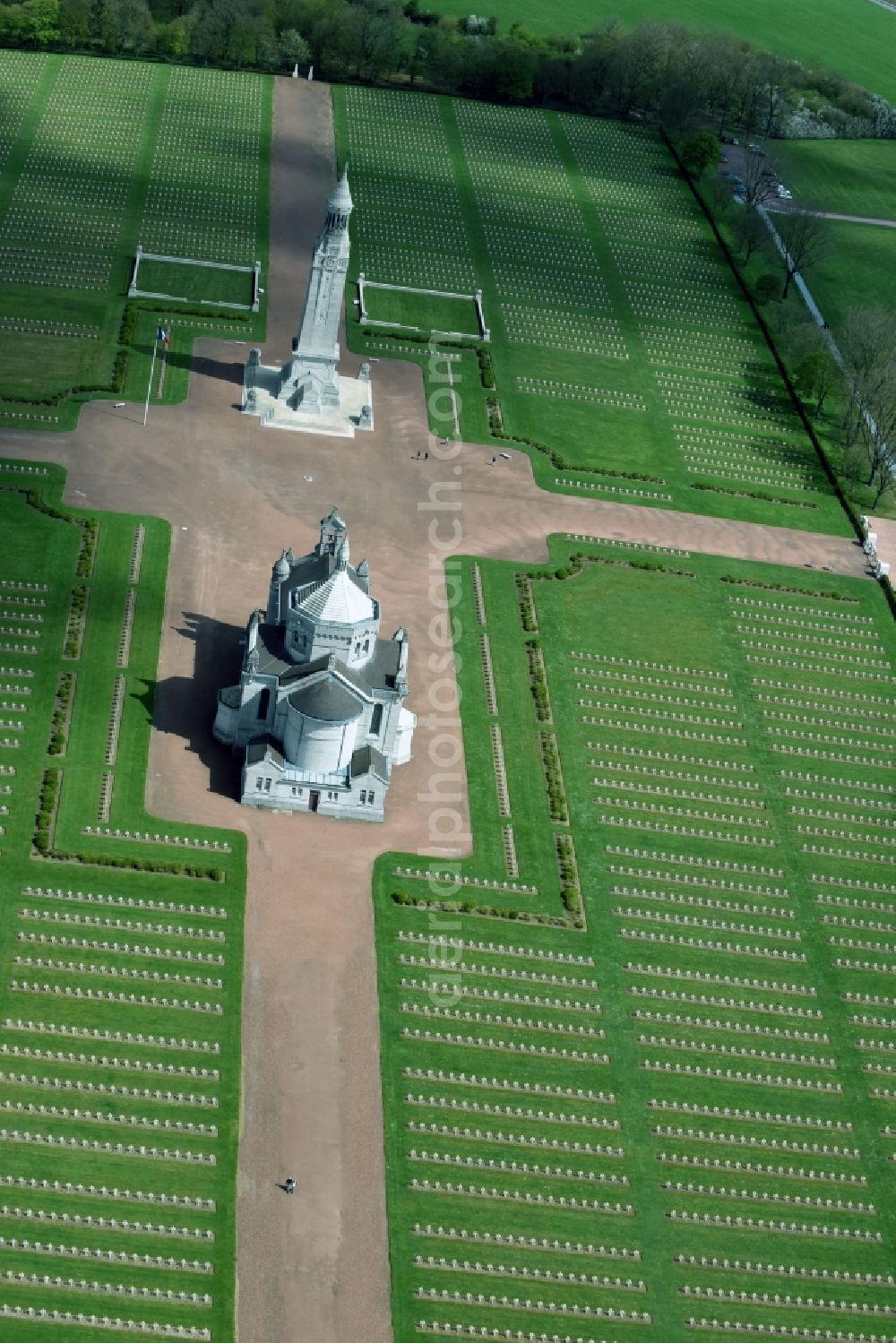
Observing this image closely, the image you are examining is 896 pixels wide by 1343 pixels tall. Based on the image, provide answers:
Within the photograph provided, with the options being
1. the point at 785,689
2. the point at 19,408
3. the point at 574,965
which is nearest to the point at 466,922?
Answer: the point at 574,965

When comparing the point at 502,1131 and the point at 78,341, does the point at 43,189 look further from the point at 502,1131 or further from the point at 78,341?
the point at 502,1131

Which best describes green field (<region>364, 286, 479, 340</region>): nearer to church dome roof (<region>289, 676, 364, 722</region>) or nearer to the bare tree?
the bare tree

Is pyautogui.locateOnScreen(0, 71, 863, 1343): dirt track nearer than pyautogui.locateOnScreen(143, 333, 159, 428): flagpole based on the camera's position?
Yes

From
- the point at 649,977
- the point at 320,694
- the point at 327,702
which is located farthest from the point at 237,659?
the point at 649,977

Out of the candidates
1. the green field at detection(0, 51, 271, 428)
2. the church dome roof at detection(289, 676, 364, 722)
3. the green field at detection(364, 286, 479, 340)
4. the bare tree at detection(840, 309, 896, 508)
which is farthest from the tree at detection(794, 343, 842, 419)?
the church dome roof at detection(289, 676, 364, 722)

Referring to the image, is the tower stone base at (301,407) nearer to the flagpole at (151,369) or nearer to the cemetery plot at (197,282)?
the flagpole at (151,369)

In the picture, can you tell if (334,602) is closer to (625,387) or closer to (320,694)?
(320,694)
